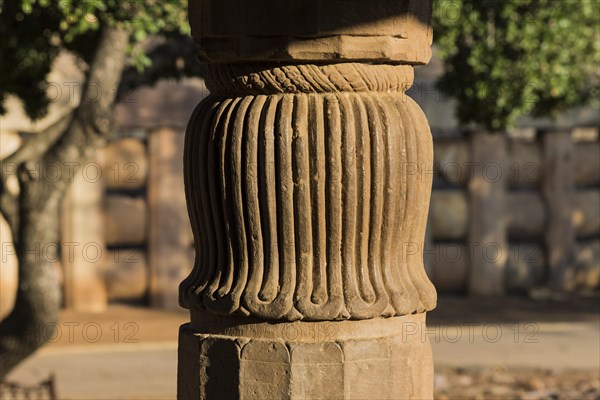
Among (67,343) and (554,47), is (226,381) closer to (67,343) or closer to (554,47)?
(554,47)

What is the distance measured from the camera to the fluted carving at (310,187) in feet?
11.5

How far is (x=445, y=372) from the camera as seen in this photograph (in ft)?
29.5

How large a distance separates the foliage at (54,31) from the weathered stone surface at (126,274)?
5032 mm

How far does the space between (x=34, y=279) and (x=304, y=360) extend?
11.8ft

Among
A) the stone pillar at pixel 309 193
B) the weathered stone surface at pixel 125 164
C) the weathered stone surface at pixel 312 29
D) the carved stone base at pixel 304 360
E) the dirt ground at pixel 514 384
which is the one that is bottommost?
the dirt ground at pixel 514 384

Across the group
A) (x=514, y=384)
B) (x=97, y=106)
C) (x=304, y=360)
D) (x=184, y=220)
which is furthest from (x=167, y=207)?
(x=304, y=360)

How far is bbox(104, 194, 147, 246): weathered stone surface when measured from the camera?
12172mm

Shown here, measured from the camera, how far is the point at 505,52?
704cm

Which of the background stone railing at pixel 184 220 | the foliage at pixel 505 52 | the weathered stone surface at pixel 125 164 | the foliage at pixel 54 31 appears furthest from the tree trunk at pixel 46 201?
the weathered stone surface at pixel 125 164

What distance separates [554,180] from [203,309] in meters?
9.79

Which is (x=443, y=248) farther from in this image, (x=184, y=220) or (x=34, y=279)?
(x=34, y=279)

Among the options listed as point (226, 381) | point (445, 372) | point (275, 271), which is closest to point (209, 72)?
point (275, 271)

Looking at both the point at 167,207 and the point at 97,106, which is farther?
the point at 167,207

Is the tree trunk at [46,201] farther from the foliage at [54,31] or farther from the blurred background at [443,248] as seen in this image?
the blurred background at [443,248]
